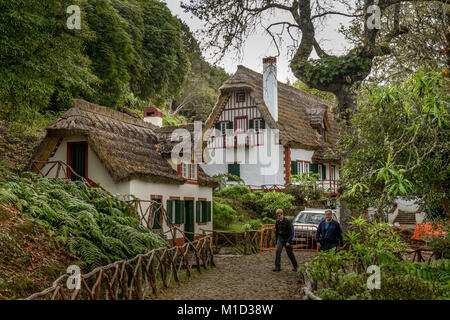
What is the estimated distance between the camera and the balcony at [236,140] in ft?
101

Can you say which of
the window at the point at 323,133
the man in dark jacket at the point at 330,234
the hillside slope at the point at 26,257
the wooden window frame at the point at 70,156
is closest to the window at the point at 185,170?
the wooden window frame at the point at 70,156

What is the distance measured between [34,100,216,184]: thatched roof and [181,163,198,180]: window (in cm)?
96

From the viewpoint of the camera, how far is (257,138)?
3089 centimetres

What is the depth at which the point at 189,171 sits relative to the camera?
2075cm

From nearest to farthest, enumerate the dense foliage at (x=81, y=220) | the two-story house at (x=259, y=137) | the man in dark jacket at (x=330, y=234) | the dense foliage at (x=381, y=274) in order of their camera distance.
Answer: the dense foliage at (x=381, y=274)
the dense foliage at (x=81, y=220)
the man in dark jacket at (x=330, y=234)
the two-story house at (x=259, y=137)

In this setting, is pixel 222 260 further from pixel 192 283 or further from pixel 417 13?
pixel 417 13

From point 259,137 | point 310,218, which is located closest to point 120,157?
point 310,218

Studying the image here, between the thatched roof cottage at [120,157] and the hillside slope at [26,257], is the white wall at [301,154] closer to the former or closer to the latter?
the thatched roof cottage at [120,157]

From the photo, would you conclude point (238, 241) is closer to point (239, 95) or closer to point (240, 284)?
point (240, 284)

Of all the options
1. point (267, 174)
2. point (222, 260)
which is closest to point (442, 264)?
point (222, 260)

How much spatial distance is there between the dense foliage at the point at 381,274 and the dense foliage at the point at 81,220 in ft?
14.4

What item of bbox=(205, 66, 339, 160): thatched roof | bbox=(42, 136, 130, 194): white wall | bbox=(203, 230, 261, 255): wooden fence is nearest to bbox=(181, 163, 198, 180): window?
bbox=(203, 230, 261, 255): wooden fence

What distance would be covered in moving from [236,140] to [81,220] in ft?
68.4
